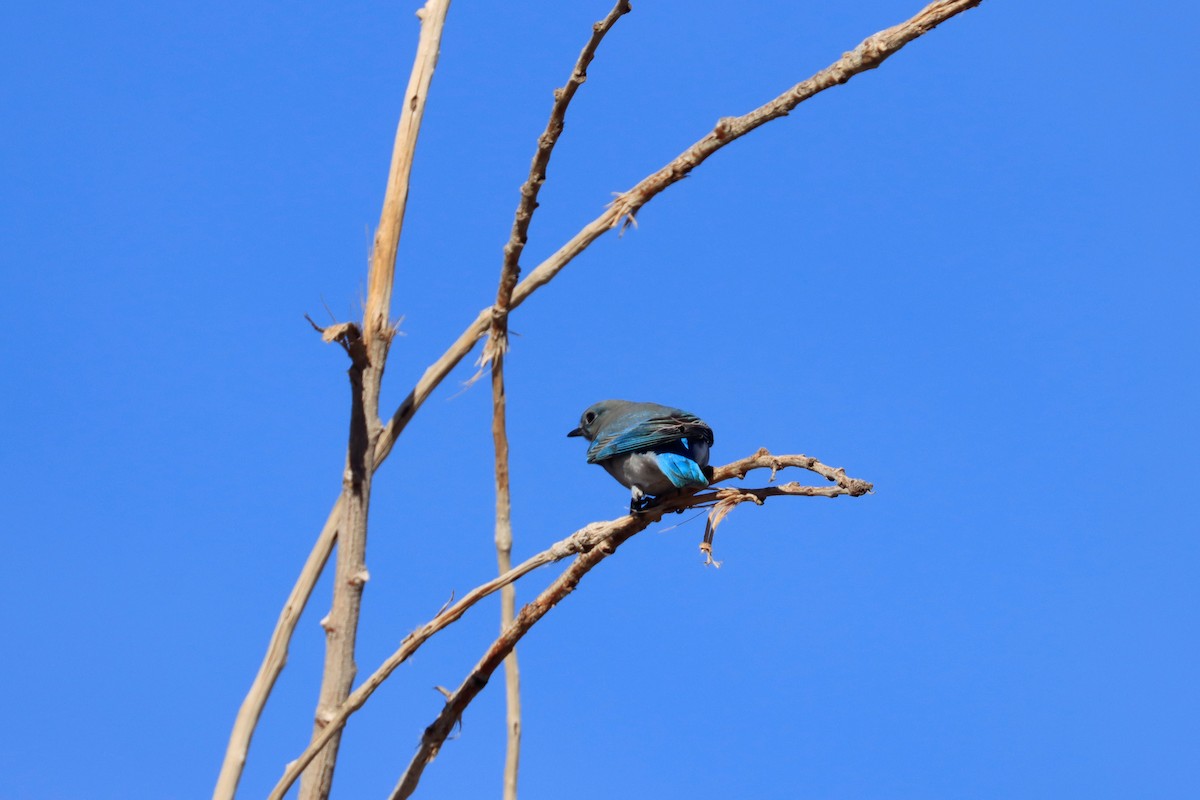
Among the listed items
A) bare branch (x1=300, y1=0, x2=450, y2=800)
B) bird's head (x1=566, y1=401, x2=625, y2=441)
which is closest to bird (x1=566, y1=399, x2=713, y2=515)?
bird's head (x1=566, y1=401, x2=625, y2=441)

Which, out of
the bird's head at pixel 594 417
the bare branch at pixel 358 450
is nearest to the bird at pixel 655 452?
the bird's head at pixel 594 417

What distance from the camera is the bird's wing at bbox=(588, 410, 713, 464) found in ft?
17.0

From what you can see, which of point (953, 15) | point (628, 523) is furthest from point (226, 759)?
point (953, 15)

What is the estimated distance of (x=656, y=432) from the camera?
17.0 feet

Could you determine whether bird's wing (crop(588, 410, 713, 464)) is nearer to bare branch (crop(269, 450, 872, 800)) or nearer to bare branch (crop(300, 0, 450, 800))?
bare branch (crop(269, 450, 872, 800))

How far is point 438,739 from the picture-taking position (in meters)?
4.69

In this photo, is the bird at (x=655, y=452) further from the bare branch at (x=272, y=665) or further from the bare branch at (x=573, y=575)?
the bare branch at (x=272, y=665)

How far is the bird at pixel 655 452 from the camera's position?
4.95 meters

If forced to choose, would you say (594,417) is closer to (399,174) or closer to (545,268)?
(545,268)

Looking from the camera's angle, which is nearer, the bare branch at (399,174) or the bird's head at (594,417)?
the bare branch at (399,174)

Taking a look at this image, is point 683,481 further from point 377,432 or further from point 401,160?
point 401,160

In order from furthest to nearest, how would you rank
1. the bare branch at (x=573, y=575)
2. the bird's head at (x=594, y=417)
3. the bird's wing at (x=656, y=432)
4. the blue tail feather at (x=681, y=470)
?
the bird's head at (x=594, y=417) → the bird's wing at (x=656, y=432) → the blue tail feather at (x=681, y=470) → the bare branch at (x=573, y=575)

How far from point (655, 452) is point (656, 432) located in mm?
100

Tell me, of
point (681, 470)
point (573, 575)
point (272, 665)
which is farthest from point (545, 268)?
point (272, 665)
